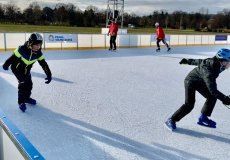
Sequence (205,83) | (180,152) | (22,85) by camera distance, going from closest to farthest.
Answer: (180,152) < (205,83) < (22,85)

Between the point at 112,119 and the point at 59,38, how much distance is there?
9.81 m

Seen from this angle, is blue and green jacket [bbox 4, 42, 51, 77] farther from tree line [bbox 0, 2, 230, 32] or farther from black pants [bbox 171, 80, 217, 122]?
tree line [bbox 0, 2, 230, 32]

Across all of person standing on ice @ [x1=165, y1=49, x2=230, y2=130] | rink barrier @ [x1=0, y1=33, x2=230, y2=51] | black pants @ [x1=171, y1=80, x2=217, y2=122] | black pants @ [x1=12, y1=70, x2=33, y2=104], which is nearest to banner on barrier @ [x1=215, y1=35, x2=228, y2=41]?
rink barrier @ [x1=0, y1=33, x2=230, y2=51]

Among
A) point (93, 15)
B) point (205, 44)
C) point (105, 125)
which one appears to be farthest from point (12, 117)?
point (93, 15)

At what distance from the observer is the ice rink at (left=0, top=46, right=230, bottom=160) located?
3.14 metres

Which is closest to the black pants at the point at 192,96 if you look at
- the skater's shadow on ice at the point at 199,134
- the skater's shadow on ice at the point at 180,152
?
the skater's shadow on ice at the point at 199,134

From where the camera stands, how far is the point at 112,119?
416 centimetres

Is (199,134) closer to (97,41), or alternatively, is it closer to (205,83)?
(205,83)

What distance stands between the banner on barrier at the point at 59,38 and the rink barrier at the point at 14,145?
11.4 m

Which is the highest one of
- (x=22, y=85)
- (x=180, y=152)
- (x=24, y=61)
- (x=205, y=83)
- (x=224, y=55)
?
(x=224, y=55)

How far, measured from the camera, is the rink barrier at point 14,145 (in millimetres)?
1533

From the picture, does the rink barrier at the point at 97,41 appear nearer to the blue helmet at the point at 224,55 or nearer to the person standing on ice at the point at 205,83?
the person standing on ice at the point at 205,83

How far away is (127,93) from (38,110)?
183cm

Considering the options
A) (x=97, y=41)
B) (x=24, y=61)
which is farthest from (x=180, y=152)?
(x=97, y=41)
